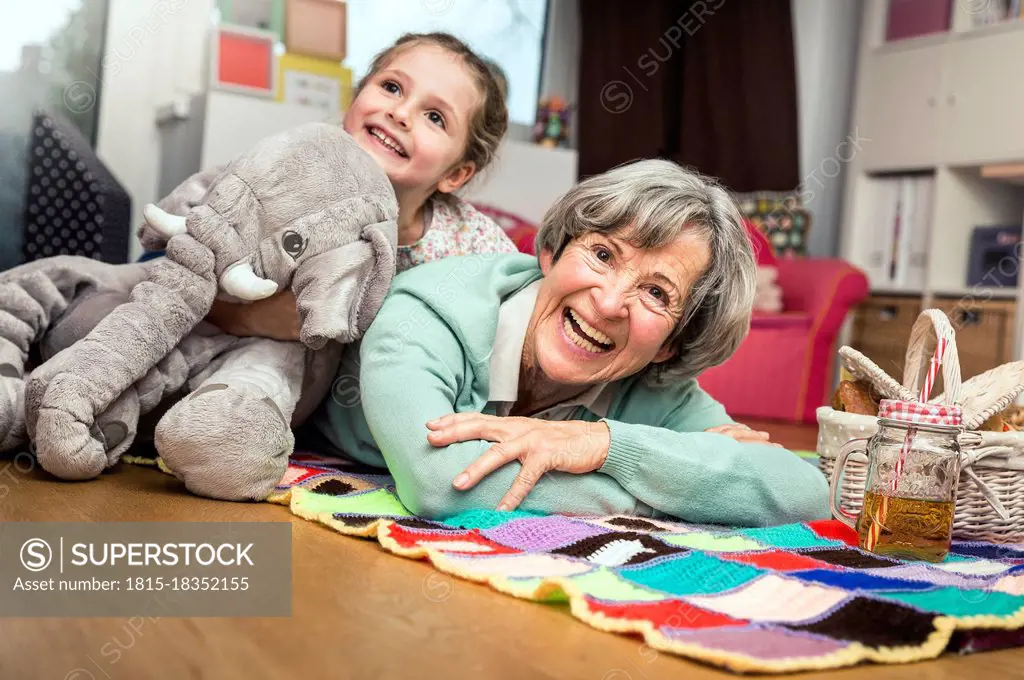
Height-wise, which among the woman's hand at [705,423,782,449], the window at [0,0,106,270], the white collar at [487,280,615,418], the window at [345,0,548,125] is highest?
the window at [345,0,548,125]

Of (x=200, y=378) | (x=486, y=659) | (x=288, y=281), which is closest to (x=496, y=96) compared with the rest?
(x=288, y=281)

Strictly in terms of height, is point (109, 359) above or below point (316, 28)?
below

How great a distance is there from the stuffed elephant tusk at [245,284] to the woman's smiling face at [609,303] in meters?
0.37

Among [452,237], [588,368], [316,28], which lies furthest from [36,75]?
[588,368]

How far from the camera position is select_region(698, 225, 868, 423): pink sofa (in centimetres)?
348

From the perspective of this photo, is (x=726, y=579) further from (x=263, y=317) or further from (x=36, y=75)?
(x=36, y=75)

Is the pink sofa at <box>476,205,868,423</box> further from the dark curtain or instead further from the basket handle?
the basket handle

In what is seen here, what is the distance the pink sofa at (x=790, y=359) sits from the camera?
137 inches

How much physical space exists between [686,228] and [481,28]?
9.55 ft

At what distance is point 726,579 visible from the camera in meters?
0.97

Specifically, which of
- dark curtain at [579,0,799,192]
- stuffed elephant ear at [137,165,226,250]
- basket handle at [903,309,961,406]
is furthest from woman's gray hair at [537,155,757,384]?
dark curtain at [579,0,799,192]

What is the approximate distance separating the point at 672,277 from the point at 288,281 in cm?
54

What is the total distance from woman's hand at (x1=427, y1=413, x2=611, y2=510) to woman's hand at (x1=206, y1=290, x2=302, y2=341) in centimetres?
38

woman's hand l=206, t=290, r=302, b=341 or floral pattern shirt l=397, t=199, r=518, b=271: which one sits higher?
floral pattern shirt l=397, t=199, r=518, b=271
